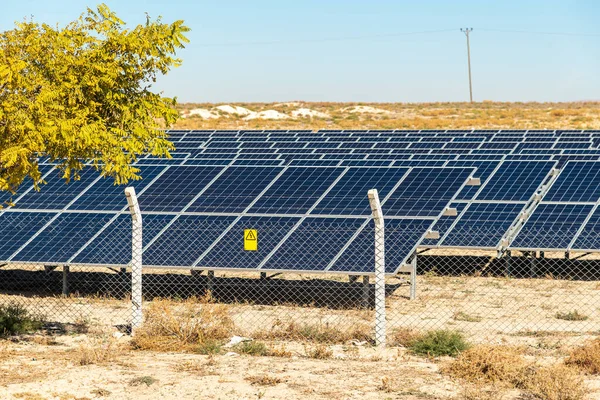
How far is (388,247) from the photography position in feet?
55.6

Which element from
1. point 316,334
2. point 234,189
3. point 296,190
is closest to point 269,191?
point 296,190

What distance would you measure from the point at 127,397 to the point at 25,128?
343 centimetres

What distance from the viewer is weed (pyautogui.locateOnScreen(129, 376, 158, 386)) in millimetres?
11008

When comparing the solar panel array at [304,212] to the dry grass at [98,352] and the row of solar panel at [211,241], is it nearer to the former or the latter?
the row of solar panel at [211,241]

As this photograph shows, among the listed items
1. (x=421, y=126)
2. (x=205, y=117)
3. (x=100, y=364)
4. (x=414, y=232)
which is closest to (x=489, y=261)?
(x=414, y=232)

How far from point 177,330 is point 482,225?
981 cm

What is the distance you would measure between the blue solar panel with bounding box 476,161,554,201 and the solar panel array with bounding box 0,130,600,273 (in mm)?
26

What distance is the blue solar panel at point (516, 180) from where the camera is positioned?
880 inches

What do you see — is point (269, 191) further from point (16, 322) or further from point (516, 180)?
point (516, 180)

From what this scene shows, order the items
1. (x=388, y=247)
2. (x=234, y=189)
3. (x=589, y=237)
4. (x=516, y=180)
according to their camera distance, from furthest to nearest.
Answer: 1. (x=516, y=180)
2. (x=589, y=237)
3. (x=234, y=189)
4. (x=388, y=247)

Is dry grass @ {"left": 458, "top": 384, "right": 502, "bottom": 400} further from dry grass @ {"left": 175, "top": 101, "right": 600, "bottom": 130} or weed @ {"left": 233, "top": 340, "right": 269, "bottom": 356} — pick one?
dry grass @ {"left": 175, "top": 101, "right": 600, "bottom": 130}

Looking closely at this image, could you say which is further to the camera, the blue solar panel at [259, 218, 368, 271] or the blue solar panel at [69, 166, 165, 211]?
the blue solar panel at [69, 166, 165, 211]

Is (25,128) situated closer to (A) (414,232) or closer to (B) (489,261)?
(A) (414,232)

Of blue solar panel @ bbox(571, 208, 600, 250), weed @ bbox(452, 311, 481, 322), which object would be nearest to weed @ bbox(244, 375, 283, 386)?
weed @ bbox(452, 311, 481, 322)
